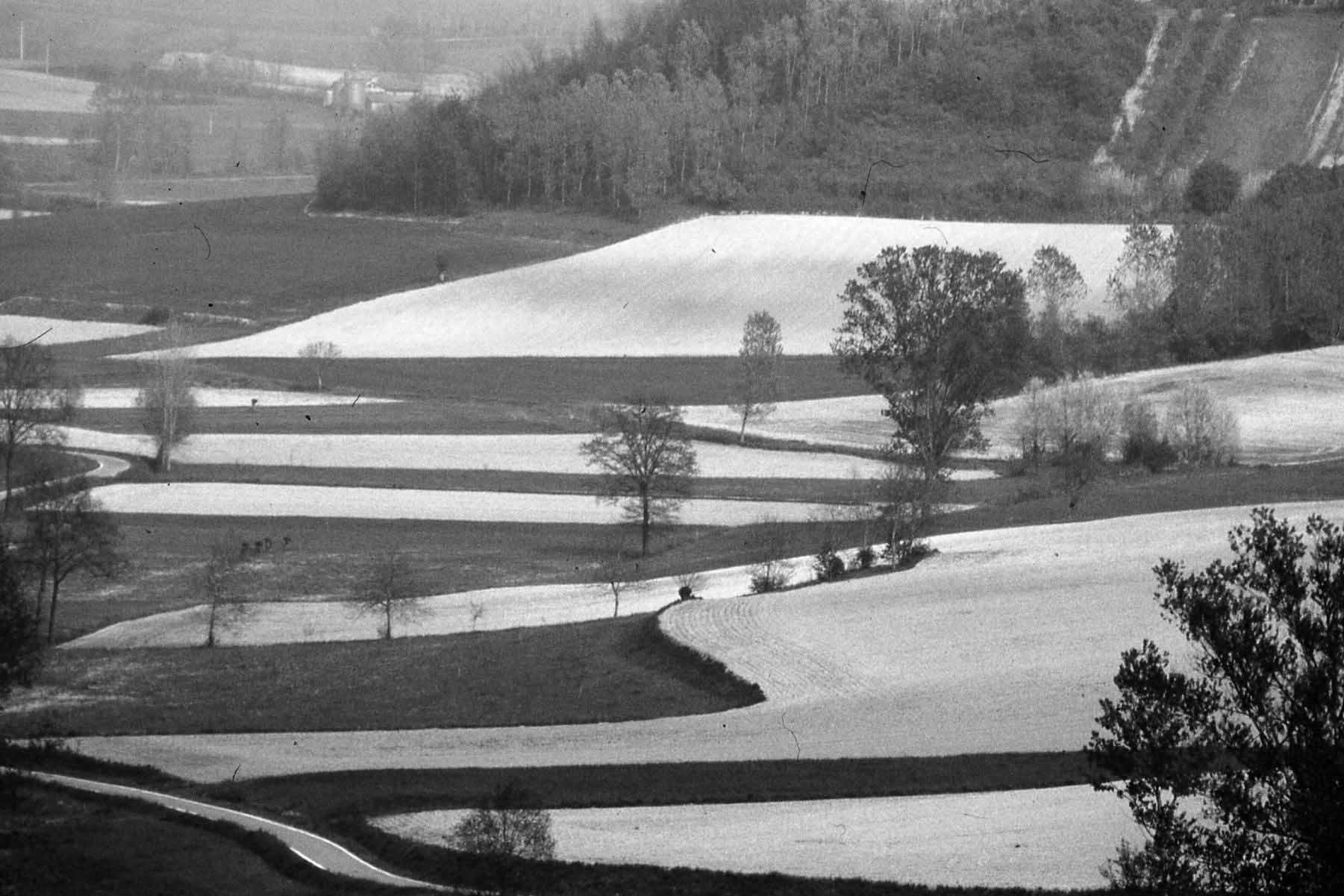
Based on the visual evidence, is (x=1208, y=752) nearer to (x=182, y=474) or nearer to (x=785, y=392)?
(x=182, y=474)

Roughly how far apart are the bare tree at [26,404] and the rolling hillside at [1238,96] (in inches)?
3460

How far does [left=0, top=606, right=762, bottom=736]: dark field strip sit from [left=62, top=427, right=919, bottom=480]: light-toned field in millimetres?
21668

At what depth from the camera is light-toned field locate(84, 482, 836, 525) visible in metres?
54.5

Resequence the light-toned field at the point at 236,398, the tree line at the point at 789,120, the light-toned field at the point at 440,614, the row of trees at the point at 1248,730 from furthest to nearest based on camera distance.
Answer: the tree line at the point at 789,120 → the light-toned field at the point at 236,398 → the light-toned field at the point at 440,614 → the row of trees at the point at 1248,730

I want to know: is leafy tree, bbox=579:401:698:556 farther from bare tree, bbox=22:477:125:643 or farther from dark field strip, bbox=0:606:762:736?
bare tree, bbox=22:477:125:643

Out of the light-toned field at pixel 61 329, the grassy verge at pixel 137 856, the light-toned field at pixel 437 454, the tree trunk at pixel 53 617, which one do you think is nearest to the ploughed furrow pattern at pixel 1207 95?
the light-toned field at pixel 437 454

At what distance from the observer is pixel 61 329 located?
92.9m

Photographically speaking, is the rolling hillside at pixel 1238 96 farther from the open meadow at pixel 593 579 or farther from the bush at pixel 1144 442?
the bush at pixel 1144 442

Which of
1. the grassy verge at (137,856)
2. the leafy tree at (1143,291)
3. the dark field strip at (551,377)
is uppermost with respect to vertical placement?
the leafy tree at (1143,291)

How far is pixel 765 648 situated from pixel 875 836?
43.2 feet

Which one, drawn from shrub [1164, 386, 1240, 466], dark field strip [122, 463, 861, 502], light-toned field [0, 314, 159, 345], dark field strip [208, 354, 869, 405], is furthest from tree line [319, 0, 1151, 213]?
dark field strip [122, 463, 861, 502]

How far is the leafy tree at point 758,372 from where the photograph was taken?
71.8 metres

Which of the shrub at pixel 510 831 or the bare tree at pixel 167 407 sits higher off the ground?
the bare tree at pixel 167 407

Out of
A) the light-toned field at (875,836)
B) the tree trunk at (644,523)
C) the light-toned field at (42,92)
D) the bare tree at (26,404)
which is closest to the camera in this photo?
the light-toned field at (875,836)
